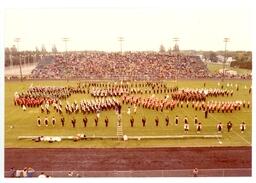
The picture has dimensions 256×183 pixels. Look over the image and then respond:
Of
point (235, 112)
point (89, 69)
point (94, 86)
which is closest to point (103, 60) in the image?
point (89, 69)

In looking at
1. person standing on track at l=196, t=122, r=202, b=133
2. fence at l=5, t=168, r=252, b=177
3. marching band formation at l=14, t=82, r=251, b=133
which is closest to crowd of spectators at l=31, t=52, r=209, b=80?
marching band formation at l=14, t=82, r=251, b=133

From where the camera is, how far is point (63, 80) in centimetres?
2105

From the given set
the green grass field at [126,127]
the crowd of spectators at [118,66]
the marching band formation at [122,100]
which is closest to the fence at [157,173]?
the green grass field at [126,127]

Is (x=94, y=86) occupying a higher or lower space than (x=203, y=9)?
lower

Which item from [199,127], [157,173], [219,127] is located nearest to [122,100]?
[199,127]

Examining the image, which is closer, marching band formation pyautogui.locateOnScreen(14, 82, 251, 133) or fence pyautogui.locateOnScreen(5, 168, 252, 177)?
fence pyautogui.locateOnScreen(5, 168, 252, 177)

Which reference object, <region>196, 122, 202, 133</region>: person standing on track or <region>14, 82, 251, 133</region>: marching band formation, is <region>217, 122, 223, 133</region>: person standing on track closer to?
<region>14, 82, 251, 133</region>: marching band formation

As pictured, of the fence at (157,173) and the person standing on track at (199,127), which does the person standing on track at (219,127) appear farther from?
the fence at (157,173)

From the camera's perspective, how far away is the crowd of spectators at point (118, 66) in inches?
819

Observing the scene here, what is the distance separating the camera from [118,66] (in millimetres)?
22281

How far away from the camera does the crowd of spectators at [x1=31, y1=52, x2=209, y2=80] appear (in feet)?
68.3
